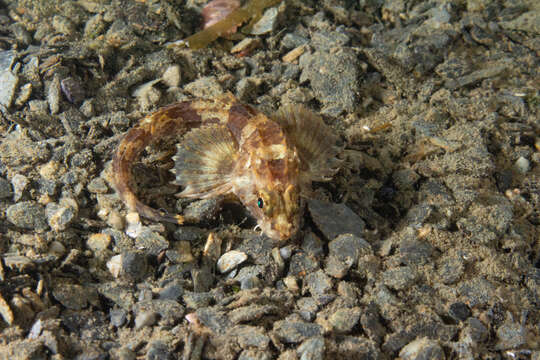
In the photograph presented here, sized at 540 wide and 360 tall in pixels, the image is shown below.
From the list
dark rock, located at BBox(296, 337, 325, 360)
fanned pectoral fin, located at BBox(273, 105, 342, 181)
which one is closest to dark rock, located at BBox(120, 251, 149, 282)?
dark rock, located at BBox(296, 337, 325, 360)

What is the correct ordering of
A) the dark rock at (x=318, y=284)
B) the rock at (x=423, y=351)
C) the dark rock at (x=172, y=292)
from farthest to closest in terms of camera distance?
the dark rock at (x=318, y=284) < the dark rock at (x=172, y=292) < the rock at (x=423, y=351)

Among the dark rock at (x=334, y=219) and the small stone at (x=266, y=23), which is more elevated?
the small stone at (x=266, y=23)

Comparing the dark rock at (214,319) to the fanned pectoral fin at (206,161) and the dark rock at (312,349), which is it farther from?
the fanned pectoral fin at (206,161)

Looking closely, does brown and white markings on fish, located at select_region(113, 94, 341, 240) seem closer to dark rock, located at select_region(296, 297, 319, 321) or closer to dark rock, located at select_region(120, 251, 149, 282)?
dark rock, located at select_region(120, 251, 149, 282)

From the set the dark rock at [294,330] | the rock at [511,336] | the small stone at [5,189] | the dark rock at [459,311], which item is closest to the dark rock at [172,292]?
the dark rock at [294,330]

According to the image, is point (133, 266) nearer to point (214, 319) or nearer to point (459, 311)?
point (214, 319)

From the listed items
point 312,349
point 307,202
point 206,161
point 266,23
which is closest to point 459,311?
point 312,349
